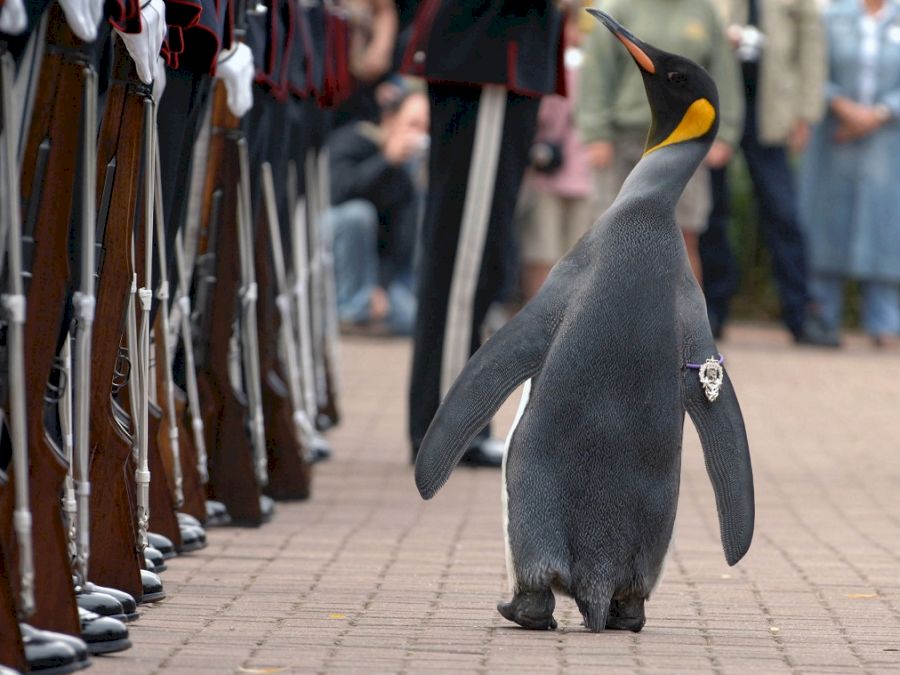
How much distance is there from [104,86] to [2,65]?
740 millimetres

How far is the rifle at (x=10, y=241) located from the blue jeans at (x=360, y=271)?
10.1 metres

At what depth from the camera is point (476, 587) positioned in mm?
5184

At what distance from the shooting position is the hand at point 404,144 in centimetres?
1320

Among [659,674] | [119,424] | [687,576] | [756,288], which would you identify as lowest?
[756,288]

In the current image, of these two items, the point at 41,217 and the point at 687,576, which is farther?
the point at 687,576

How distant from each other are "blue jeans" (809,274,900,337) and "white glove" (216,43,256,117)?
9071 mm

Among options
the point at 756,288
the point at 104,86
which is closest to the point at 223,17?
the point at 104,86

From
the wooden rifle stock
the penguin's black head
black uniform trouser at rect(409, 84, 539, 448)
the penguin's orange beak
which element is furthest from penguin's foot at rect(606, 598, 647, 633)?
black uniform trouser at rect(409, 84, 539, 448)

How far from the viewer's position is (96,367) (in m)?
4.33

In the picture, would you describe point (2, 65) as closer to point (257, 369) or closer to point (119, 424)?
point (119, 424)

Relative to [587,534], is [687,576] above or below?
below

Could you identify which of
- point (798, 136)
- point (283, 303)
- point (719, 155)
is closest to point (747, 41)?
point (798, 136)

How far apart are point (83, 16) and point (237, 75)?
6.65ft

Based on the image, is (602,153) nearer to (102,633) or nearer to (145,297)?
(145,297)
